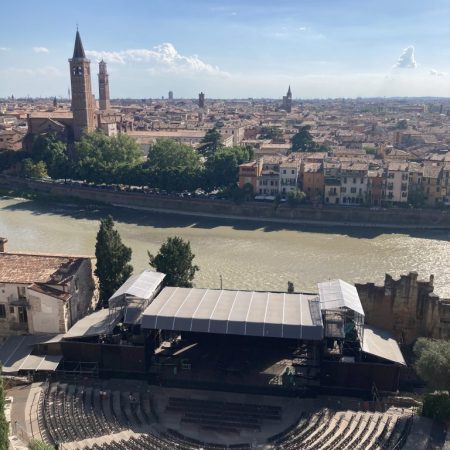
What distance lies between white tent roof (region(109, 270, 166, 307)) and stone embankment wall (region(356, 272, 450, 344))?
10367 mm

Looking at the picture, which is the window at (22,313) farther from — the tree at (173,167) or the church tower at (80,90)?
the church tower at (80,90)

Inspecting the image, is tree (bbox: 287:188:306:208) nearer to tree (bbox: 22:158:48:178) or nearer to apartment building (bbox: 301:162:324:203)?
apartment building (bbox: 301:162:324:203)

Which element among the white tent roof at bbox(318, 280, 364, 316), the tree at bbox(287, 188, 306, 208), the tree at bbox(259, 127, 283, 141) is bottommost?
the tree at bbox(287, 188, 306, 208)

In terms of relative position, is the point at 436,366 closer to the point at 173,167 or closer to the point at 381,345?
the point at 381,345

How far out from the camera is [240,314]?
2292 cm

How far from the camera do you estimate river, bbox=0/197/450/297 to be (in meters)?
39.3

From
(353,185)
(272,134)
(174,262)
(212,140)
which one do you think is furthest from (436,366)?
(272,134)

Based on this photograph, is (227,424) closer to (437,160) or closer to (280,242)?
(280,242)

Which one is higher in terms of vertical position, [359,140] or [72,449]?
[359,140]

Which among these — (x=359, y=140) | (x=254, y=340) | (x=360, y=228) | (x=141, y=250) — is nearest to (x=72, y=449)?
(x=254, y=340)

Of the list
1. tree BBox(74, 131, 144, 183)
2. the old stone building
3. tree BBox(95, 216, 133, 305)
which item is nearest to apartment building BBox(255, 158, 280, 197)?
tree BBox(74, 131, 144, 183)

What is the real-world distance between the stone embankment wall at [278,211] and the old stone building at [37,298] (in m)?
33.1

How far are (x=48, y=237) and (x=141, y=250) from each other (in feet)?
34.7

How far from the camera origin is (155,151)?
68375mm
